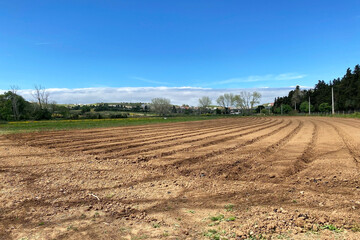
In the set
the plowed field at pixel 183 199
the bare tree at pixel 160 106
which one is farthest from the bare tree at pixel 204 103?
the plowed field at pixel 183 199

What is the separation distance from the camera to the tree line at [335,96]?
74556 mm

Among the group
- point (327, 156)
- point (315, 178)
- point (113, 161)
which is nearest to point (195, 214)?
point (315, 178)

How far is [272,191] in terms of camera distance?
16.6 ft

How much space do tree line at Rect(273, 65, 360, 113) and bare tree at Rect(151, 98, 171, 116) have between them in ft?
201

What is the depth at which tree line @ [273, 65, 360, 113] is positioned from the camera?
74.6 metres

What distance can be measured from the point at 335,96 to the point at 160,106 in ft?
232

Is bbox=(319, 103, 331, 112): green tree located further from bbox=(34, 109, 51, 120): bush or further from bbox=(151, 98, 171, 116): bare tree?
bbox=(34, 109, 51, 120): bush

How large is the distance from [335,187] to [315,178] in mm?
735

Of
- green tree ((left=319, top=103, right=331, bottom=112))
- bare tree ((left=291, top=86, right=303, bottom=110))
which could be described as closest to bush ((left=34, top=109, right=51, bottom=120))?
green tree ((left=319, top=103, right=331, bottom=112))

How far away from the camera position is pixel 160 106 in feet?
346

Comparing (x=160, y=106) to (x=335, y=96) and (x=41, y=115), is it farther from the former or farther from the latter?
(x=335, y=96)

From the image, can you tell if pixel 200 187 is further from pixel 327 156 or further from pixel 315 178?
pixel 327 156

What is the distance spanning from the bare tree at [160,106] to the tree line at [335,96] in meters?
61.3

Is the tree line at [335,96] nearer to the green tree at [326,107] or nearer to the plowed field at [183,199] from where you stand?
the green tree at [326,107]
